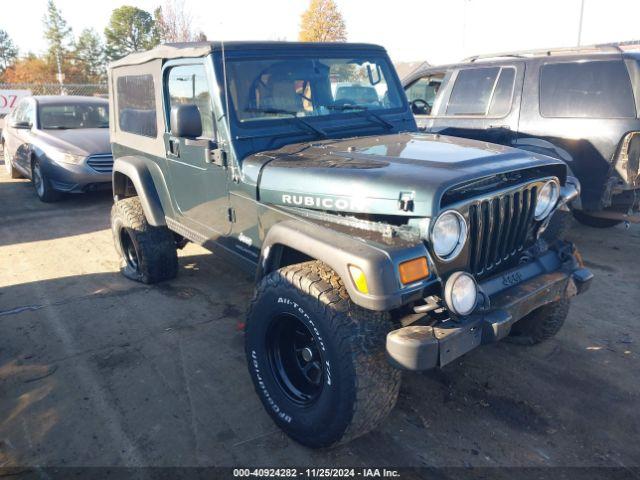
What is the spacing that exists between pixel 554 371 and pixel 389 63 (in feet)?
8.52

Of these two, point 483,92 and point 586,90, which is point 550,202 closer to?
point 586,90

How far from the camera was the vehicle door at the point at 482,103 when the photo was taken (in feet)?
18.4

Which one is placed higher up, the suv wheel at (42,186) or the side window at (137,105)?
the side window at (137,105)

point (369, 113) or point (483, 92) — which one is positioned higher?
point (483, 92)

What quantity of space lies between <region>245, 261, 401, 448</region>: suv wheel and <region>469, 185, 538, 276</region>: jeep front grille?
617mm

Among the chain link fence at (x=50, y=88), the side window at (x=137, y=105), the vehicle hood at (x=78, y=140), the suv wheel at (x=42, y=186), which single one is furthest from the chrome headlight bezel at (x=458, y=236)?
the chain link fence at (x=50, y=88)

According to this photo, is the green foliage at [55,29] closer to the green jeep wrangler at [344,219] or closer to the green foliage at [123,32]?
the green foliage at [123,32]

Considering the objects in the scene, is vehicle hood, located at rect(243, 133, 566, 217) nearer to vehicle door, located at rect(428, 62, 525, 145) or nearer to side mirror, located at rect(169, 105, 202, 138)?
side mirror, located at rect(169, 105, 202, 138)

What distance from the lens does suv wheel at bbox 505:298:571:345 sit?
327 cm

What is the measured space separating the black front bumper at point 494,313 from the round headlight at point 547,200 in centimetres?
25

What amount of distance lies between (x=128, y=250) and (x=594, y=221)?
5709 millimetres

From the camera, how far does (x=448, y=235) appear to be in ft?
7.61

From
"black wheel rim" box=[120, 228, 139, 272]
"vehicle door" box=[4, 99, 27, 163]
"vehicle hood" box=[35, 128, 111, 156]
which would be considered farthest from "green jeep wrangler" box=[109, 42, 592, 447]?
"vehicle door" box=[4, 99, 27, 163]

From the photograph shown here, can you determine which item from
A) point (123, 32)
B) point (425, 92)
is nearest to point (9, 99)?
point (425, 92)
